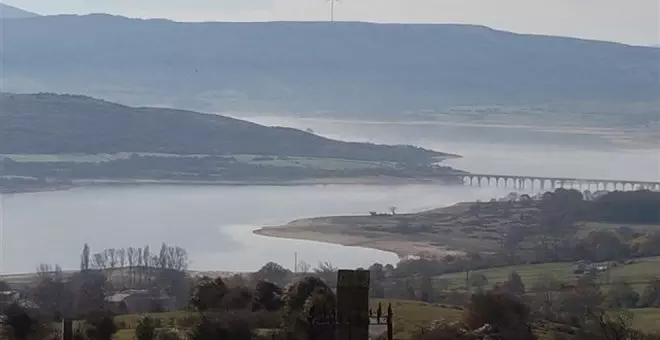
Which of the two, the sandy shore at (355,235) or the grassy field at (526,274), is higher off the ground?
the sandy shore at (355,235)

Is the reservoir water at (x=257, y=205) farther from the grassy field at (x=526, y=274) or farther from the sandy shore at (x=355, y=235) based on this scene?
the grassy field at (x=526, y=274)

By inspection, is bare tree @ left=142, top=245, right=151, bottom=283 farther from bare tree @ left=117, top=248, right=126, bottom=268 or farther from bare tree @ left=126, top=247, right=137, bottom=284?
bare tree @ left=117, top=248, right=126, bottom=268

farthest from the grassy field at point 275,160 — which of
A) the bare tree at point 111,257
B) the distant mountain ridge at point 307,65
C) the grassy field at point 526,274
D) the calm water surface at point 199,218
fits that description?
the grassy field at point 526,274

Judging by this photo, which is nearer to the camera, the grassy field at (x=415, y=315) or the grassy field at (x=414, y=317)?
the grassy field at (x=414, y=317)

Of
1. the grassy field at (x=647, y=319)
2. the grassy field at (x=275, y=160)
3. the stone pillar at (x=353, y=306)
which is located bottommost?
the grassy field at (x=647, y=319)

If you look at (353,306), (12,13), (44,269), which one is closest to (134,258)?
(44,269)

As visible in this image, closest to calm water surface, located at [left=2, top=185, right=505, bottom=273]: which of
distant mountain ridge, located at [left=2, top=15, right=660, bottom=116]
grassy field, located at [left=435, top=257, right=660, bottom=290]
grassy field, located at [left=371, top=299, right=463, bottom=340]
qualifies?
grassy field, located at [left=435, top=257, right=660, bottom=290]
